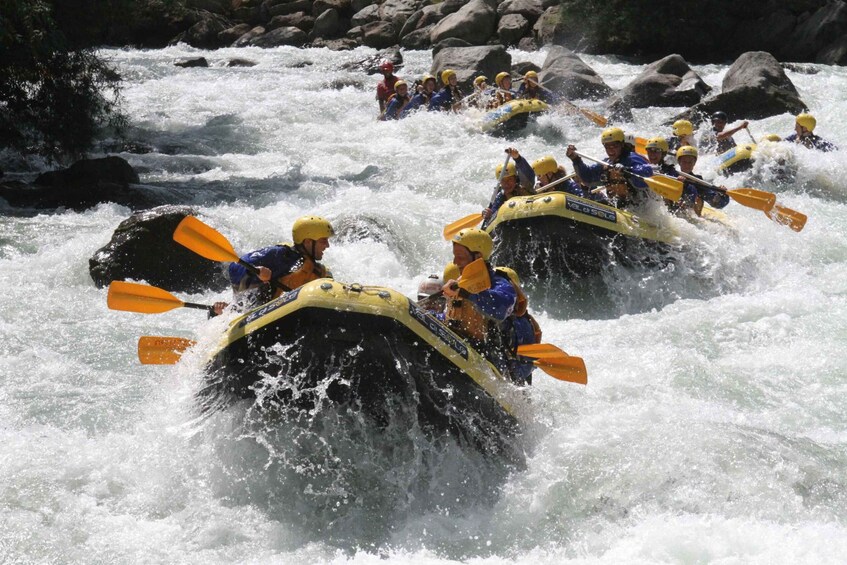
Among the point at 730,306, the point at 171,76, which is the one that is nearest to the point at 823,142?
the point at 730,306

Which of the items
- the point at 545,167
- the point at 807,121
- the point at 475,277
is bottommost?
the point at 807,121

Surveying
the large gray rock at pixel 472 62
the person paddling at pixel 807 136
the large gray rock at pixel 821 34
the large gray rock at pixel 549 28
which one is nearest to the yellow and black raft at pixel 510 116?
the large gray rock at pixel 472 62

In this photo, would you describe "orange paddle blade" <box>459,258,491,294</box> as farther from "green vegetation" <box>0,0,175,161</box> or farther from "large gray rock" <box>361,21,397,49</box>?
"large gray rock" <box>361,21,397,49</box>

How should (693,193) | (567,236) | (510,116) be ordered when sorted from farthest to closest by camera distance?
(510,116) < (693,193) < (567,236)

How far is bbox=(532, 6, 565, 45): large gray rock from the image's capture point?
25.2m

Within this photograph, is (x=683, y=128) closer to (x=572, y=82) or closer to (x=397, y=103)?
(x=397, y=103)

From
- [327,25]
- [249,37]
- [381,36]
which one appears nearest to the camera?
[381,36]

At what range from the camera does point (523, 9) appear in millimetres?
26734

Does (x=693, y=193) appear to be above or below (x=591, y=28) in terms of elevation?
above

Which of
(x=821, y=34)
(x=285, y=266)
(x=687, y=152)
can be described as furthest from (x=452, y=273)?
(x=821, y=34)

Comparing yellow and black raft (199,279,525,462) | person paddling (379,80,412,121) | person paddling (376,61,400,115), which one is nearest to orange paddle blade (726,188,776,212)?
yellow and black raft (199,279,525,462)

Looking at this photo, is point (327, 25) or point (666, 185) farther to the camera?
point (327, 25)

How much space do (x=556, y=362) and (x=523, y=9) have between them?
22613mm

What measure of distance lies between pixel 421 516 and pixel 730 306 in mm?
4520
